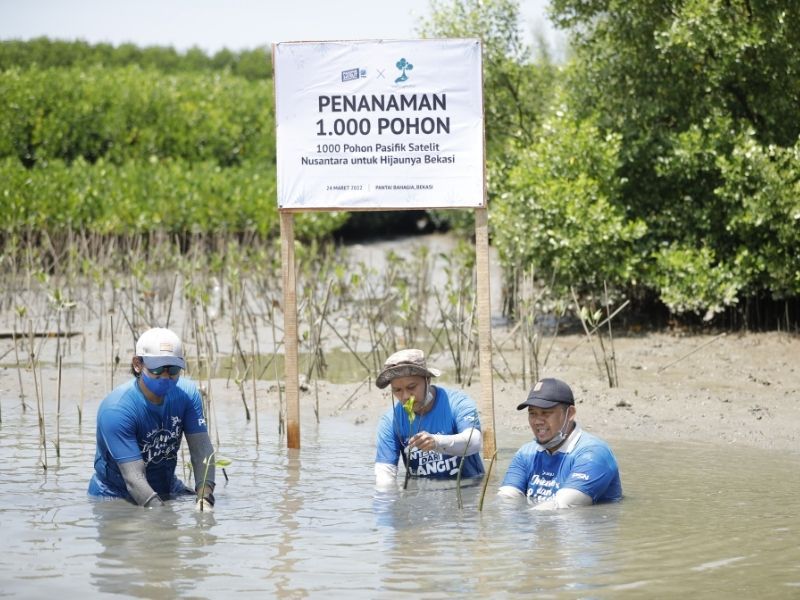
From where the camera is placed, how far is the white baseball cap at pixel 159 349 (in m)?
7.14

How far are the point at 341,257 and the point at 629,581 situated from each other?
49.6 feet

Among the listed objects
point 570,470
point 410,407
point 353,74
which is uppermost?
point 353,74

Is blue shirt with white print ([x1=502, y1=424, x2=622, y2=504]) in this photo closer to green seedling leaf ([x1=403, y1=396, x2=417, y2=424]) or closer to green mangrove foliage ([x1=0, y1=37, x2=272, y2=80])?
green seedling leaf ([x1=403, y1=396, x2=417, y2=424])

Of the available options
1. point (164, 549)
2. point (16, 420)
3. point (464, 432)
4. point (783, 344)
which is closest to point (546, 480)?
point (464, 432)

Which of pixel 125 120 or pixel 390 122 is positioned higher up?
pixel 125 120

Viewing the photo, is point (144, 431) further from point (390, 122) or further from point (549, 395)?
point (390, 122)

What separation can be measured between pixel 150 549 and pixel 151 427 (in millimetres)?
834

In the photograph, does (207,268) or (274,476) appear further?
(207,268)

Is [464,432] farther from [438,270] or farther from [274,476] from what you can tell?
[438,270]

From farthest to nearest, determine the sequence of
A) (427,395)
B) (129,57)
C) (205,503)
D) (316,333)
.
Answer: (129,57) → (316,333) → (427,395) → (205,503)

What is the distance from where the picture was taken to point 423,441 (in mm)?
7789

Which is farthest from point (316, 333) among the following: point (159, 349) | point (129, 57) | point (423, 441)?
point (129, 57)

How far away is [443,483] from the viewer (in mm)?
8406

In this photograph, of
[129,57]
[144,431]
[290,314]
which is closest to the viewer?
[144,431]
